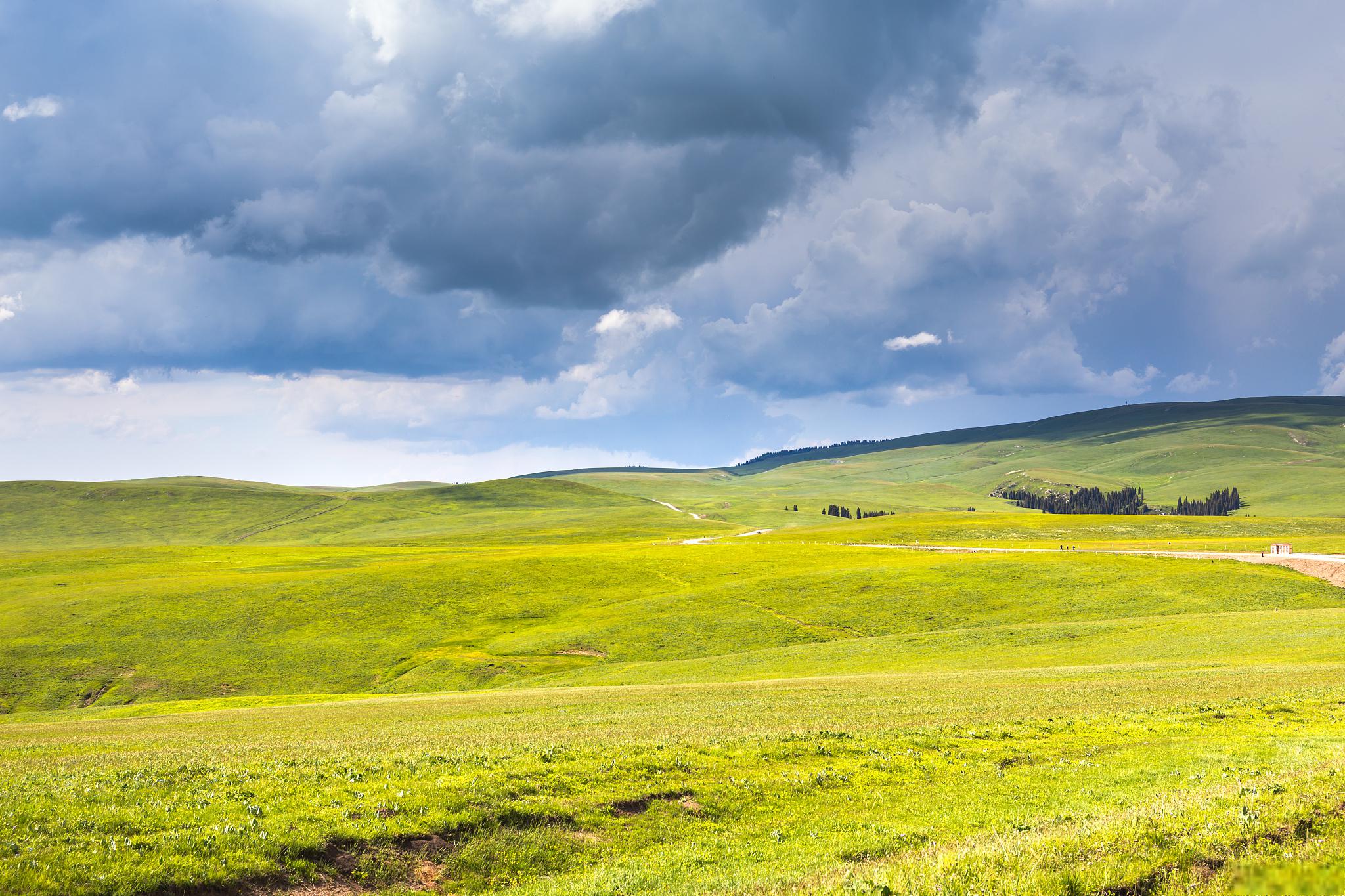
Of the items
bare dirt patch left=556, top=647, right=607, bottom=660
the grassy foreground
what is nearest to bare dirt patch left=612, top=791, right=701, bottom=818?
the grassy foreground

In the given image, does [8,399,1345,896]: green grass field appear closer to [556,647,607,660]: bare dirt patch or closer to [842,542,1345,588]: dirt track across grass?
[556,647,607,660]: bare dirt patch

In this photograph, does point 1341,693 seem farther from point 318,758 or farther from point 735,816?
point 318,758

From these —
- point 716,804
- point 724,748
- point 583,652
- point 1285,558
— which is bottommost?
point 583,652

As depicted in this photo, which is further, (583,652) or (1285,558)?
(1285,558)

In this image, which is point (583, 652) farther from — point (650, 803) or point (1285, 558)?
point (1285, 558)

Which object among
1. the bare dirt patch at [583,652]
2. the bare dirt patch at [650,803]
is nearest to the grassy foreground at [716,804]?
the bare dirt patch at [650,803]

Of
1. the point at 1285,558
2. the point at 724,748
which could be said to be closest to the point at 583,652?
the point at 724,748

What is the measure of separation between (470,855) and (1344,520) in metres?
224

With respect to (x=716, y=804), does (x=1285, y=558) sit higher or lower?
lower

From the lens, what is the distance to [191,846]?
13.7m

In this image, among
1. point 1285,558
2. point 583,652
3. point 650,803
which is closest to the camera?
point 650,803

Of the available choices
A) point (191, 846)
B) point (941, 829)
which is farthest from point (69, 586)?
point (941, 829)

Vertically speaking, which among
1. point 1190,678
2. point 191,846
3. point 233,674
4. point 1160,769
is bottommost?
point 233,674

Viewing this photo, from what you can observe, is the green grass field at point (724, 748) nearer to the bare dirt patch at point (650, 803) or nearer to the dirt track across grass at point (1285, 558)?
the bare dirt patch at point (650, 803)
